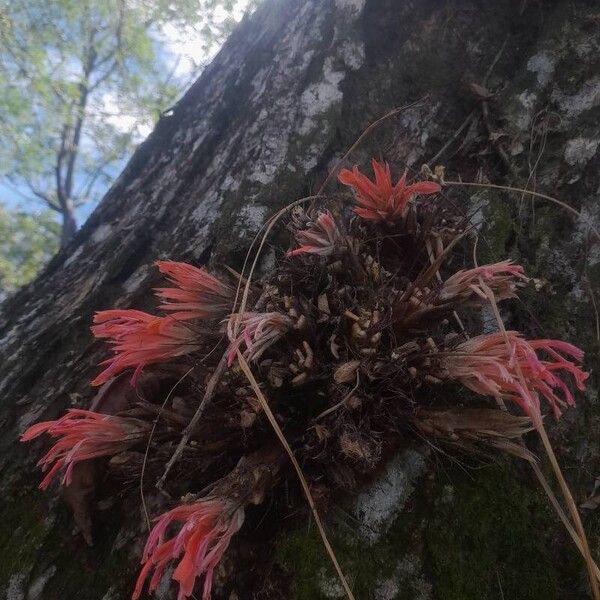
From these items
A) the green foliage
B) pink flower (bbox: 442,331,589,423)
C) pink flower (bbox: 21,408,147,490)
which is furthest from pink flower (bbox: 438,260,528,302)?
the green foliage

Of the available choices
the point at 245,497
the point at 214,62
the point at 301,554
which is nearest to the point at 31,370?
the point at 245,497

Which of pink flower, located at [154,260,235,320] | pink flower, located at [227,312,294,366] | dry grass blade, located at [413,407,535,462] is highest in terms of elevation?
pink flower, located at [154,260,235,320]

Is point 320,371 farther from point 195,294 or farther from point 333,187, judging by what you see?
point 333,187

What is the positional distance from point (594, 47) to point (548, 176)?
0.51m

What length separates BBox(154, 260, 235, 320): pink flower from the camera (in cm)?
123

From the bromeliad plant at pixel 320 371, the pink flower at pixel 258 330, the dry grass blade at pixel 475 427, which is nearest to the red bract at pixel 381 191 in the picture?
the bromeliad plant at pixel 320 371

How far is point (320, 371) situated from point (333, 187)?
680mm

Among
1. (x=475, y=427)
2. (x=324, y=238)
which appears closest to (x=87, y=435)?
(x=324, y=238)

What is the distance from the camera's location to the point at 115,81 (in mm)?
12094

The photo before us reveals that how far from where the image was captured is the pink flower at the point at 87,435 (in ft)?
3.58

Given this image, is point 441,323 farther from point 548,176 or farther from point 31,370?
point 31,370

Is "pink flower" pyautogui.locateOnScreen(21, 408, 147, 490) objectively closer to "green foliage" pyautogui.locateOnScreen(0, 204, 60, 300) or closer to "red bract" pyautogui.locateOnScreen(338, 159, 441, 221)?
"red bract" pyautogui.locateOnScreen(338, 159, 441, 221)

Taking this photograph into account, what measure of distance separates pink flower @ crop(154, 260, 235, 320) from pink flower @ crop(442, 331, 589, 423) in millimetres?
552

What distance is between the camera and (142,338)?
1.13m
